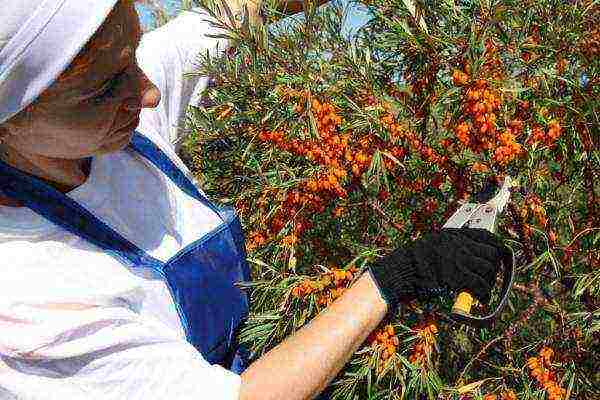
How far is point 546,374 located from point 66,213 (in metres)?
1.14

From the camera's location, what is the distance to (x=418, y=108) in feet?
4.91

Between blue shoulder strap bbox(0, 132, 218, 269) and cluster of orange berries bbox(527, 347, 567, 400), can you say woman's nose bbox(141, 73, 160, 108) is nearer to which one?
blue shoulder strap bbox(0, 132, 218, 269)

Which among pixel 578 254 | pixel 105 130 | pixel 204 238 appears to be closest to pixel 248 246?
pixel 204 238

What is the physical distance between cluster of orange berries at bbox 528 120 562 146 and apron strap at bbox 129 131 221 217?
0.77m

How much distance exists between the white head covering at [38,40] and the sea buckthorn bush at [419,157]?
24.2 inches

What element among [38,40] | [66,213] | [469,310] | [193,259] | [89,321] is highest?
[38,40]

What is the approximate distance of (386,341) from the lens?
54.6 inches

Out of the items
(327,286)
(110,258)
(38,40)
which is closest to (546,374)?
(327,286)

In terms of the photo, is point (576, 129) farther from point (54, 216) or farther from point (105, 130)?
point (54, 216)

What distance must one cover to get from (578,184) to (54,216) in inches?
48.0

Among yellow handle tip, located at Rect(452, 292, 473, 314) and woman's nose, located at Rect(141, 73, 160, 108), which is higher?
woman's nose, located at Rect(141, 73, 160, 108)

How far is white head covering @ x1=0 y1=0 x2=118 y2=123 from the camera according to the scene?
887 millimetres

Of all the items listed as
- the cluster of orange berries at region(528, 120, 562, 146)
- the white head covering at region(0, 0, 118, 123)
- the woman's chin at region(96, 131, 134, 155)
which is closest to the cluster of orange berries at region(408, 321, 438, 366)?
the cluster of orange berries at region(528, 120, 562, 146)

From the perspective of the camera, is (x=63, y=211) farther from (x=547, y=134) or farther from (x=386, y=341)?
(x=547, y=134)
